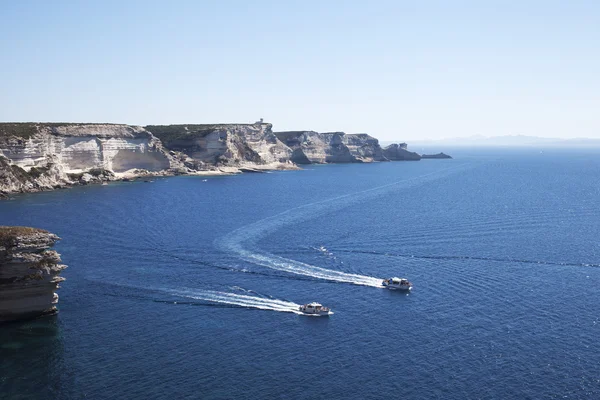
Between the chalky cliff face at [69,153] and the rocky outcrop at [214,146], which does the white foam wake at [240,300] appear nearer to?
the chalky cliff face at [69,153]

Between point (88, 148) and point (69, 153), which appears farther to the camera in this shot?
point (88, 148)

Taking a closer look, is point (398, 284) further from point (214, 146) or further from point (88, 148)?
point (214, 146)

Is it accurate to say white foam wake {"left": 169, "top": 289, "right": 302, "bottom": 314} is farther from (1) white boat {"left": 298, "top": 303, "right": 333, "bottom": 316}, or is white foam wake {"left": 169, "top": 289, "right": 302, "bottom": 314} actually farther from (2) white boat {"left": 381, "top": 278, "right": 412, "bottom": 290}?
(2) white boat {"left": 381, "top": 278, "right": 412, "bottom": 290}

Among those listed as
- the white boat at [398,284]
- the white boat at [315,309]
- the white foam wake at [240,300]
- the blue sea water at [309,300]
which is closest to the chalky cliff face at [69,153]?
the blue sea water at [309,300]

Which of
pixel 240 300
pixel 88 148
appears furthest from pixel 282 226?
pixel 88 148

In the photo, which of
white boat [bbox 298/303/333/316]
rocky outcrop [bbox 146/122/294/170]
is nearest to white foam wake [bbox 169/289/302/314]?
white boat [bbox 298/303/333/316]

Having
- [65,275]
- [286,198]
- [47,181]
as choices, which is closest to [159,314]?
[65,275]

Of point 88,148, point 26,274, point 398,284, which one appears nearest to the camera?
point 26,274

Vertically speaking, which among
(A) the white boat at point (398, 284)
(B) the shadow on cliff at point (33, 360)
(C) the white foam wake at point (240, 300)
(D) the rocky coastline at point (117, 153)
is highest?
(D) the rocky coastline at point (117, 153)
